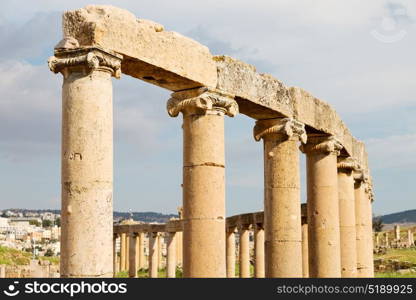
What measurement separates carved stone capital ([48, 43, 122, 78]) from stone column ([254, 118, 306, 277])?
7.61m

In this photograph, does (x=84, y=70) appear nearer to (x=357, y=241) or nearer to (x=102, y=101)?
(x=102, y=101)

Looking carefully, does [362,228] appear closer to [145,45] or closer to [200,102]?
[200,102]

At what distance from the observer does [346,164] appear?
27.0 metres

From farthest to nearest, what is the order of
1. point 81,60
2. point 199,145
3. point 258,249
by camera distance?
point 258,249 → point 199,145 → point 81,60

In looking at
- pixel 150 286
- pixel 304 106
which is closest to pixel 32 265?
pixel 304 106

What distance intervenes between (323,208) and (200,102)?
838 cm

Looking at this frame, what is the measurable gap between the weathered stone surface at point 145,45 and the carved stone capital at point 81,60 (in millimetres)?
342

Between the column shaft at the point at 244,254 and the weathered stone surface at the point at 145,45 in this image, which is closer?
the weathered stone surface at the point at 145,45

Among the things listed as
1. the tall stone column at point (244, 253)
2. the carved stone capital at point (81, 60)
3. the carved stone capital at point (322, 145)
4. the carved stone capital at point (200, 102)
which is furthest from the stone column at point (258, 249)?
the carved stone capital at point (81, 60)

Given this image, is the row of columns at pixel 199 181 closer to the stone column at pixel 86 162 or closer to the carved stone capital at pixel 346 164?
the stone column at pixel 86 162

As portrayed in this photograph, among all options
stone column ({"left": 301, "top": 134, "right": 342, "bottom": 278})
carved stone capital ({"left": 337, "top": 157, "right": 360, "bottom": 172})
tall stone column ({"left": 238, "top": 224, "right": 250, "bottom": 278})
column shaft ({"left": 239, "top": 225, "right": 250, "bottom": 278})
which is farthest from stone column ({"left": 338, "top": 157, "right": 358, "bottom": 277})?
column shaft ({"left": 239, "top": 225, "right": 250, "bottom": 278})

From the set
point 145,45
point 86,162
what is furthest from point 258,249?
point 86,162

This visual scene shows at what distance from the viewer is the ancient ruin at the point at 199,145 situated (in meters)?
13.8

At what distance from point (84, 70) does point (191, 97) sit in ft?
13.4
